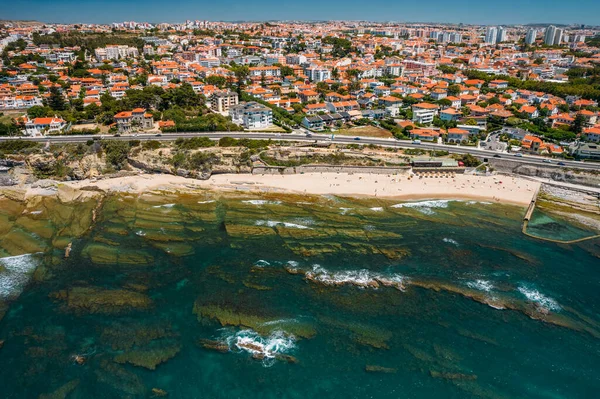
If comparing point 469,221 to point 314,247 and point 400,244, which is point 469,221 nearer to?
point 400,244

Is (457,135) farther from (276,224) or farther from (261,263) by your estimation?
(261,263)

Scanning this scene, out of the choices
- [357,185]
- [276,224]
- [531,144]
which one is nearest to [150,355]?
[276,224]

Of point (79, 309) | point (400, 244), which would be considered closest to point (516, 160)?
point (400, 244)

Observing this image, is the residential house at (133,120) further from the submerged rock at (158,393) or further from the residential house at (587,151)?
the residential house at (587,151)

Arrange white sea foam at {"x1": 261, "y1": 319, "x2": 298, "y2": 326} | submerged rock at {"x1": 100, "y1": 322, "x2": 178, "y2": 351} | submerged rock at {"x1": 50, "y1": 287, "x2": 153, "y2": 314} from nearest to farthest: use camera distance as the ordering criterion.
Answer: submerged rock at {"x1": 100, "y1": 322, "x2": 178, "y2": 351} < white sea foam at {"x1": 261, "y1": 319, "x2": 298, "y2": 326} < submerged rock at {"x1": 50, "y1": 287, "x2": 153, "y2": 314}

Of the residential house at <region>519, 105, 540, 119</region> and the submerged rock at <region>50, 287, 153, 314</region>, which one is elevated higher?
the residential house at <region>519, 105, 540, 119</region>

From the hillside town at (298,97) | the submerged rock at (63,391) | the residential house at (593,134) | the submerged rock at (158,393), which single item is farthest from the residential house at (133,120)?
the residential house at (593,134)

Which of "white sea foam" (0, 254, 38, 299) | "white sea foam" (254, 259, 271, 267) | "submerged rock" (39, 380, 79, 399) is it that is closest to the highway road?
"white sea foam" (0, 254, 38, 299)

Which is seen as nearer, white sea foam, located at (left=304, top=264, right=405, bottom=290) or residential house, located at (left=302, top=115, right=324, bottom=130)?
white sea foam, located at (left=304, top=264, right=405, bottom=290)

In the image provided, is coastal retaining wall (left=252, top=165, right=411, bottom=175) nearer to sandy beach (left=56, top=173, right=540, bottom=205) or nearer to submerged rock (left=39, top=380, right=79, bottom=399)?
sandy beach (left=56, top=173, right=540, bottom=205)
